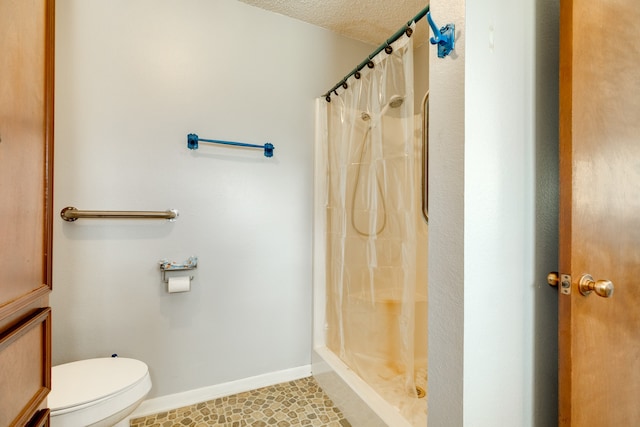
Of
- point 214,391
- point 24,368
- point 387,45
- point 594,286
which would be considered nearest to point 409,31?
point 387,45

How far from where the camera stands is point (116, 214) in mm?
1503

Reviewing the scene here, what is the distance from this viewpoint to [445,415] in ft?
2.69

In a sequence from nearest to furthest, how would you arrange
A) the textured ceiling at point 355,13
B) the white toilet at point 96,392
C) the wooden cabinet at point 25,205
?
the wooden cabinet at point 25,205 < the white toilet at point 96,392 < the textured ceiling at point 355,13

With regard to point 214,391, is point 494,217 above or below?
above

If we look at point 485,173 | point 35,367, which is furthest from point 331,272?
point 35,367

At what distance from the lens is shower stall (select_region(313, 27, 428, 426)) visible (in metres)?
1.33

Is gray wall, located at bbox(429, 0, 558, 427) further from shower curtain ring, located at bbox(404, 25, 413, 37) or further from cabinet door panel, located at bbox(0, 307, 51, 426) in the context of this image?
cabinet door panel, located at bbox(0, 307, 51, 426)

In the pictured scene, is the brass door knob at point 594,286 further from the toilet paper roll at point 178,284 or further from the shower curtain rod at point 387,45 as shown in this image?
the toilet paper roll at point 178,284

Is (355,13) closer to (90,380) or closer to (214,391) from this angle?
(90,380)

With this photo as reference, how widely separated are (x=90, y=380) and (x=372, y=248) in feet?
4.70

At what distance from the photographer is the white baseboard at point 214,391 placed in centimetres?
163

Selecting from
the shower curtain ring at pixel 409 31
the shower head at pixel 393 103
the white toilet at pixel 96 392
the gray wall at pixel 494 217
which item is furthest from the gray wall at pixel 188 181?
the gray wall at pixel 494 217

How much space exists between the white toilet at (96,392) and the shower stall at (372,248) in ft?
3.42

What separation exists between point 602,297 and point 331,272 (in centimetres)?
138
